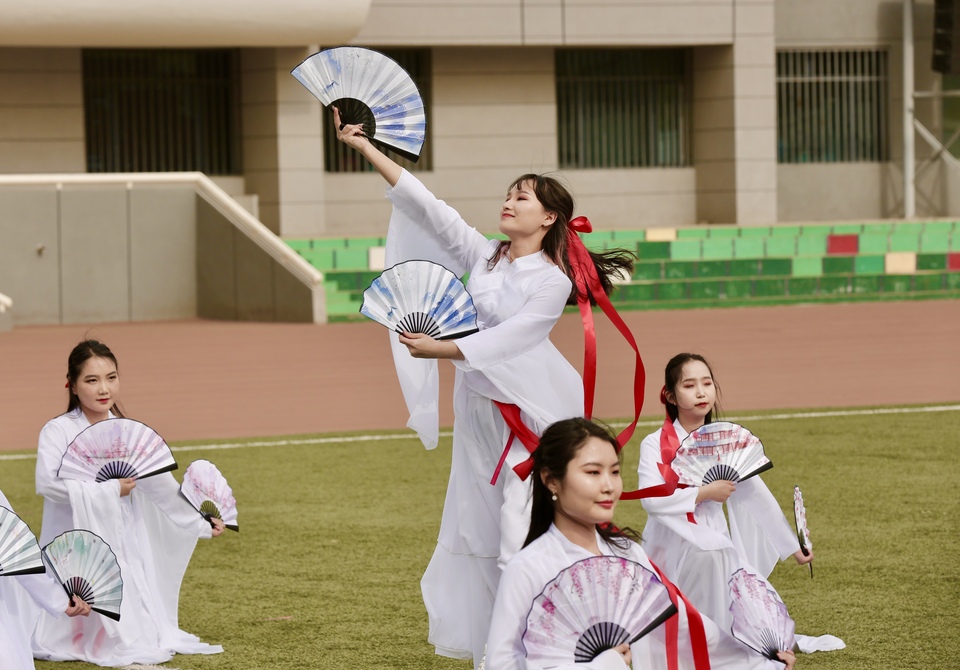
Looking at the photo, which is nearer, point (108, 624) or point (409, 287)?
point (409, 287)

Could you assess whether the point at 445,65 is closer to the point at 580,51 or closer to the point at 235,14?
the point at 580,51

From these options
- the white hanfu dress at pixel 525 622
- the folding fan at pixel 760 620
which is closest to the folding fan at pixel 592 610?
the white hanfu dress at pixel 525 622

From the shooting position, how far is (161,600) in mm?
5980

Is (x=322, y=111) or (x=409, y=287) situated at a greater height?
(x=322, y=111)

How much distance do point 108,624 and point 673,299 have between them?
55.3ft

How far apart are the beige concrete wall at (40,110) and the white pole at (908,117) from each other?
1437cm

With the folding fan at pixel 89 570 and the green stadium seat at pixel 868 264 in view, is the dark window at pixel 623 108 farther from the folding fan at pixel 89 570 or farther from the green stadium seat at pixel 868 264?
the folding fan at pixel 89 570

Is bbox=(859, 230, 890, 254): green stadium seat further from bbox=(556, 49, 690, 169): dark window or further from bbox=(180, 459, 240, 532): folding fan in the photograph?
bbox=(180, 459, 240, 532): folding fan

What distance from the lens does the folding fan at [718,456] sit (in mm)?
5176

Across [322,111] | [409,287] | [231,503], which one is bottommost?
[231,503]

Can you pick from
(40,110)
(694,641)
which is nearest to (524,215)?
(694,641)

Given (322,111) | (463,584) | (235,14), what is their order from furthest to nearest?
(322,111), (235,14), (463,584)

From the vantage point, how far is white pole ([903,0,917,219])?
28.0 meters

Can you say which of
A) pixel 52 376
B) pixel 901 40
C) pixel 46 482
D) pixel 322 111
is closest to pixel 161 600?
pixel 46 482
